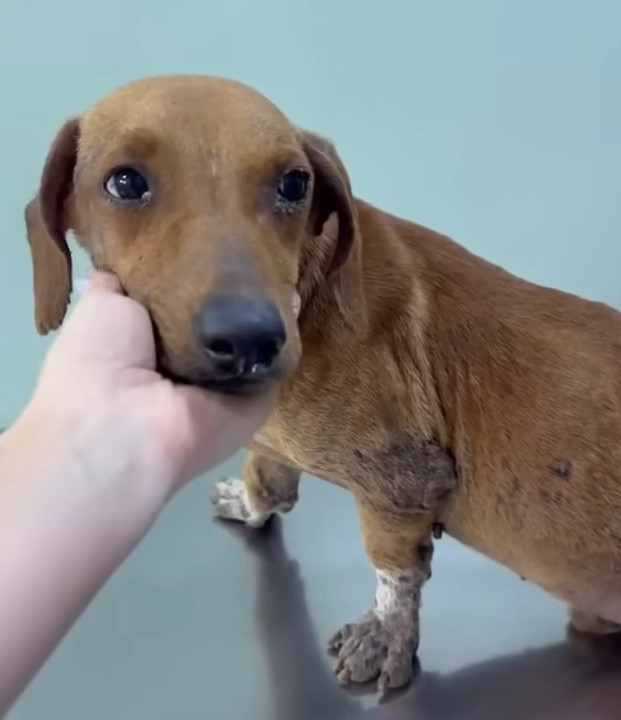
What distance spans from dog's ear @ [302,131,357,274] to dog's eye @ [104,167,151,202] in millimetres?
229

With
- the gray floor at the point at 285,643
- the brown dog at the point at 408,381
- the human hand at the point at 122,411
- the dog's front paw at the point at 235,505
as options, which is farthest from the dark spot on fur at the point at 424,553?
the human hand at the point at 122,411

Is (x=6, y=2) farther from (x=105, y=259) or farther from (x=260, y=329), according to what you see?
(x=260, y=329)

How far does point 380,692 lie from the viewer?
1384 mm

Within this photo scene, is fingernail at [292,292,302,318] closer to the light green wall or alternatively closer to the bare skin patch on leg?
the bare skin patch on leg

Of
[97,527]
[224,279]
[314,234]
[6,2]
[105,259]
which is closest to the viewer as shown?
[97,527]

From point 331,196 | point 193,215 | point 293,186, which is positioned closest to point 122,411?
point 193,215

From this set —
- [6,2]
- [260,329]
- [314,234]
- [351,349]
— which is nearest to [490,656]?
[351,349]

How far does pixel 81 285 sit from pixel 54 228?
65mm

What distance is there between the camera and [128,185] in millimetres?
1059

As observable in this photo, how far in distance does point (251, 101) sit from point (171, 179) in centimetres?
15

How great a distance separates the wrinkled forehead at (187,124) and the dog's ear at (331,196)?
7 centimetres

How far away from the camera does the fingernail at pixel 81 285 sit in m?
1.08

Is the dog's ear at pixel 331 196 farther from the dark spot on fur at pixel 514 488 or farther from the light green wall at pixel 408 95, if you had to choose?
the light green wall at pixel 408 95

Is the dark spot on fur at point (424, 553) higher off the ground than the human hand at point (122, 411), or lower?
lower
